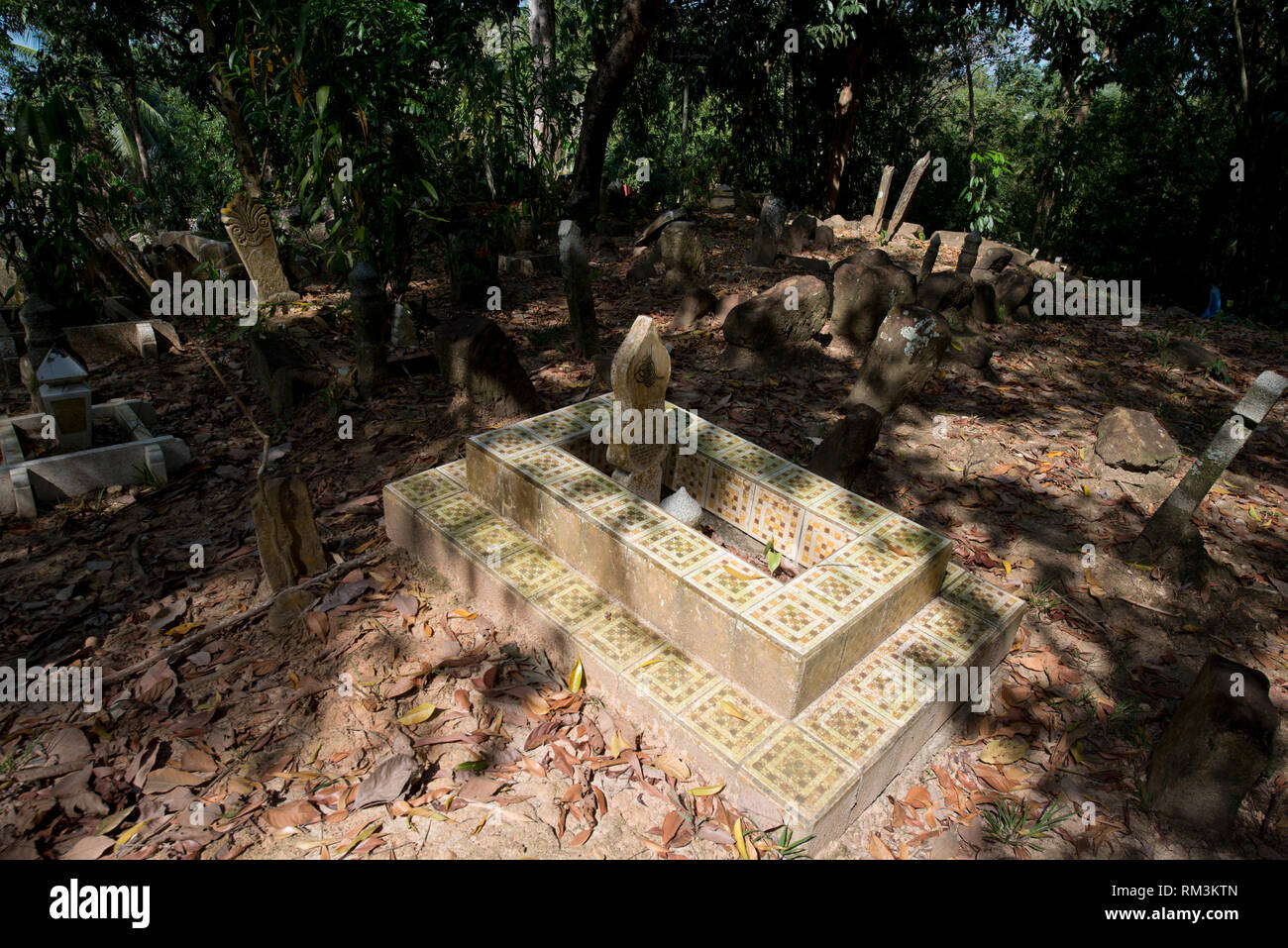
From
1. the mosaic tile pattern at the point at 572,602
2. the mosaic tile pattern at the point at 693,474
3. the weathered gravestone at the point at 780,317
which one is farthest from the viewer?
the weathered gravestone at the point at 780,317

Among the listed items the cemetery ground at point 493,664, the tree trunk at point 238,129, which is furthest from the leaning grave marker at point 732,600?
the tree trunk at point 238,129

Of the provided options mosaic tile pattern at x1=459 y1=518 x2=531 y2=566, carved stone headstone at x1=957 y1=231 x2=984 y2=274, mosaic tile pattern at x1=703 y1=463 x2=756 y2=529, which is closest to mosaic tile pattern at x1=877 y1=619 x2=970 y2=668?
mosaic tile pattern at x1=703 y1=463 x2=756 y2=529

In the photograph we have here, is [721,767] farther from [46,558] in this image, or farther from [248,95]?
[248,95]

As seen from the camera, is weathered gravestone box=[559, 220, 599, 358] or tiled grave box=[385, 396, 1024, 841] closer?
tiled grave box=[385, 396, 1024, 841]

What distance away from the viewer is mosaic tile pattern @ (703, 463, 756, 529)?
14.9 ft

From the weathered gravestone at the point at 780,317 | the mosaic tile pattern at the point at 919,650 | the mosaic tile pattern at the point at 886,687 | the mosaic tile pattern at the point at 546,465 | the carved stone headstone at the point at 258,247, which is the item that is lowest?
the mosaic tile pattern at the point at 886,687

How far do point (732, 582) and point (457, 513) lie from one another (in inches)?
77.5

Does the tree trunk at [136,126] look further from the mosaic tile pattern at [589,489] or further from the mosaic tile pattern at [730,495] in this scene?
the mosaic tile pattern at [730,495]

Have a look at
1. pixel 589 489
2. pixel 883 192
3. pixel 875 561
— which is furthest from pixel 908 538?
pixel 883 192

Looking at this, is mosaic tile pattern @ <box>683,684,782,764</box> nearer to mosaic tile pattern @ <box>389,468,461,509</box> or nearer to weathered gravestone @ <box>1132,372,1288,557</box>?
mosaic tile pattern @ <box>389,468,461,509</box>

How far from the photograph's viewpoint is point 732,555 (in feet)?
12.4

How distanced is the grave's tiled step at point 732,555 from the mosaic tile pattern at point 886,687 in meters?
0.08

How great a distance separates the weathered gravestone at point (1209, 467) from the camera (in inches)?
162

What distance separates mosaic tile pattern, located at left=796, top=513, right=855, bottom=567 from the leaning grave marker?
1cm
